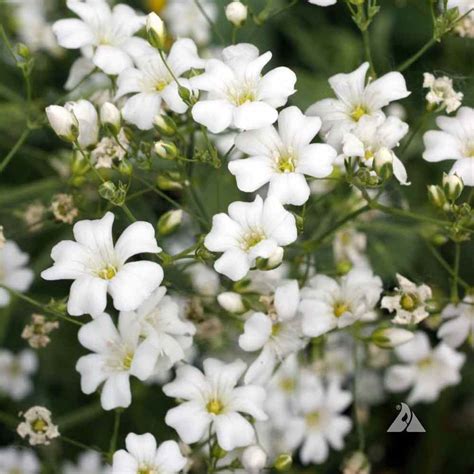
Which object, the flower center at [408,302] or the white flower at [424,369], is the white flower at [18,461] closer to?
the white flower at [424,369]

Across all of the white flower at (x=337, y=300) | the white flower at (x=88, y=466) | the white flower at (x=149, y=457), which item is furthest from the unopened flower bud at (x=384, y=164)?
the white flower at (x=88, y=466)

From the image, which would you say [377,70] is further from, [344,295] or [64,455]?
[64,455]

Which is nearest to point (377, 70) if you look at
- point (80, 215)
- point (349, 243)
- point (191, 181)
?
point (349, 243)

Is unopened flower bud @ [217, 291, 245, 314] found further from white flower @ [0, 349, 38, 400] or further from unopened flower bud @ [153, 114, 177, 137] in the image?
white flower @ [0, 349, 38, 400]

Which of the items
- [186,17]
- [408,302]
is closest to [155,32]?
[408,302]

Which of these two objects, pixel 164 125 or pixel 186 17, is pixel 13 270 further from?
pixel 186 17
